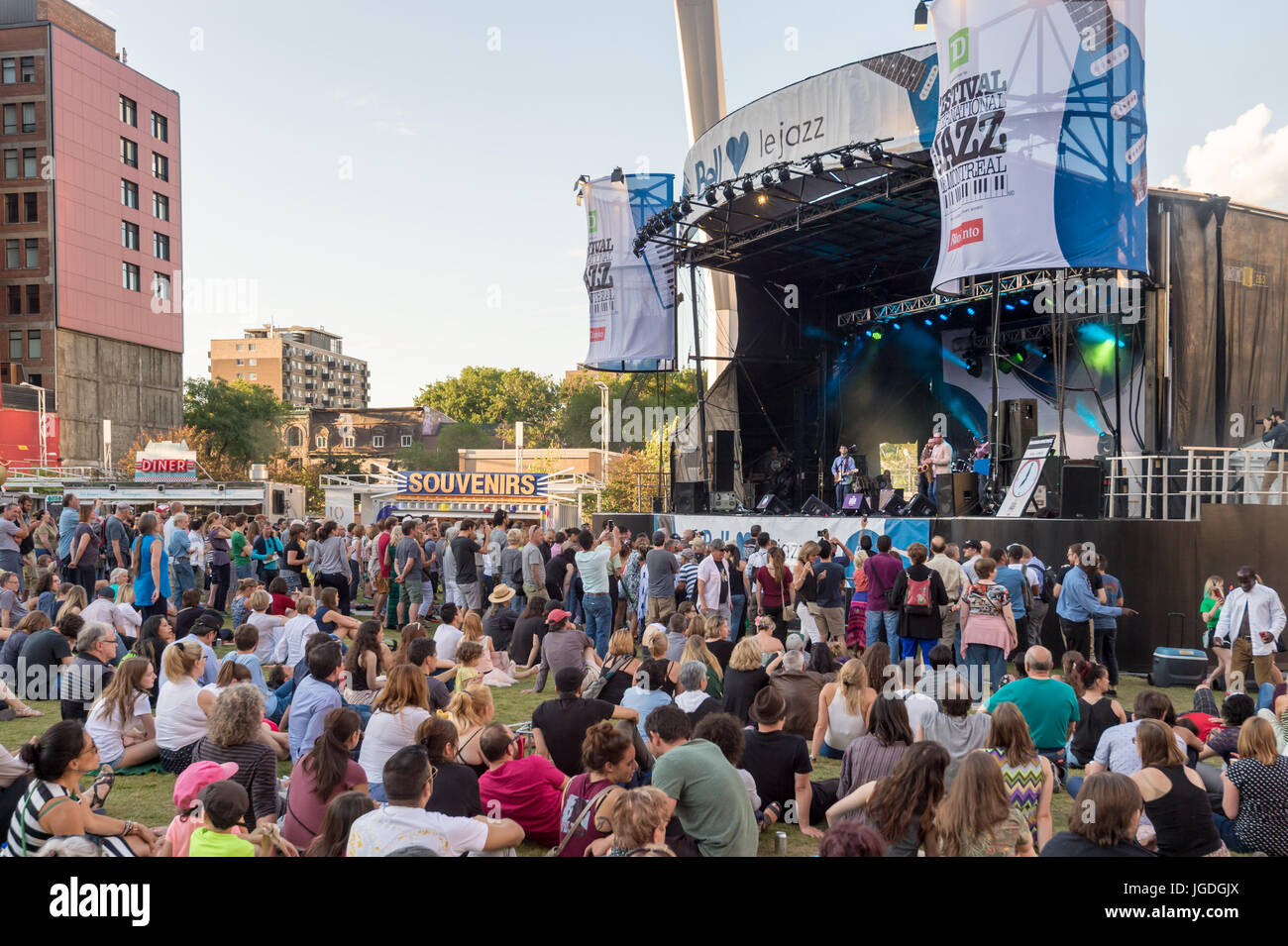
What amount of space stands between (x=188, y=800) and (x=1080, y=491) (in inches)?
430

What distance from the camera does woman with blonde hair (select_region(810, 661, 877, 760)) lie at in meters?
6.12

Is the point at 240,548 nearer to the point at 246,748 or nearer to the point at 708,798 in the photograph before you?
the point at 246,748

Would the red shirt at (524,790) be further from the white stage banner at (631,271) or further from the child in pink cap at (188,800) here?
the white stage banner at (631,271)

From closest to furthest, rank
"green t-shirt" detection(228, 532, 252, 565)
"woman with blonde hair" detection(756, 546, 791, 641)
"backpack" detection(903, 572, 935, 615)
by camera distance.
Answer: "backpack" detection(903, 572, 935, 615) < "woman with blonde hair" detection(756, 546, 791, 641) < "green t-shirt" detection(228, 532, 252, 565)

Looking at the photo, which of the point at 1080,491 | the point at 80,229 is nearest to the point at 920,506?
the point at 1080,491

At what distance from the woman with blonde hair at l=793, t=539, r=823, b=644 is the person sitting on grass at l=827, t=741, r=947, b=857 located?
6.50 metres

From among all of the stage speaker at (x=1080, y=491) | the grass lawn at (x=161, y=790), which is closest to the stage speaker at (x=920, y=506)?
the stage speaker at (x=1080, y=491)

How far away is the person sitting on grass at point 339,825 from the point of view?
11.4ft

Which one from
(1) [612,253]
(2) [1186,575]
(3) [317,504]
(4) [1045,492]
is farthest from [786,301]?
(3) [317,504]

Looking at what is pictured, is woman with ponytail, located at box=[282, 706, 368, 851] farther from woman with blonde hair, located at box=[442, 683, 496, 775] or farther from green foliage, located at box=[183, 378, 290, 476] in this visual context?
green foliage, located at box=[183, 378, 290, 476]

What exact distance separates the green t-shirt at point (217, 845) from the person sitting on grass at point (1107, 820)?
3.11 m

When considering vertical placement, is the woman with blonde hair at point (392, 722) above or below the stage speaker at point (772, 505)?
below

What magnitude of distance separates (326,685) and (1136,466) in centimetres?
1478

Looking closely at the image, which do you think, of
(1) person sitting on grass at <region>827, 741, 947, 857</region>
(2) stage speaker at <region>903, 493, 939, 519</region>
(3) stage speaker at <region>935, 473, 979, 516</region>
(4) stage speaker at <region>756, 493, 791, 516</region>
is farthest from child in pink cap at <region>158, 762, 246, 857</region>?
(4) stage speaker at <region>756, 493, 791, 516</region>
